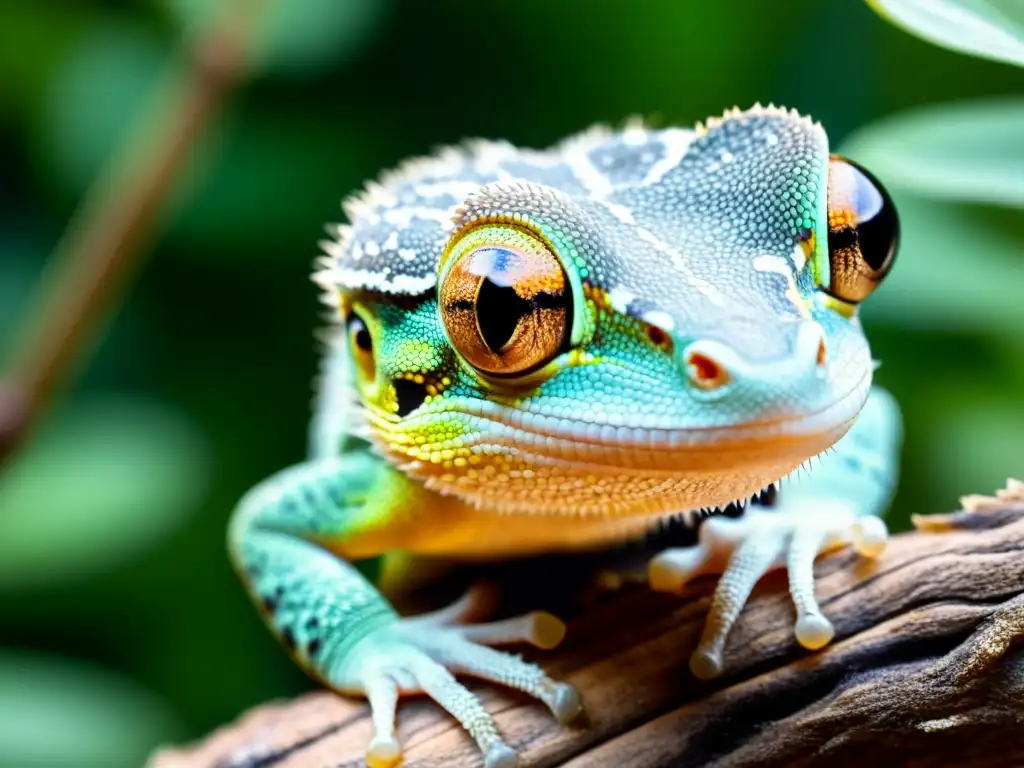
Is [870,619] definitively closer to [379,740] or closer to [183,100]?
[379,740]

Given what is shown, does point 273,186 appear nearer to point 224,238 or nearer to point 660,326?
point 224,238

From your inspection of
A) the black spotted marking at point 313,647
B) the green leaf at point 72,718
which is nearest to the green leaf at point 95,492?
the green leaf at point 72,718

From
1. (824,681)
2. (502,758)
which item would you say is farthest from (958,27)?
(502,758)

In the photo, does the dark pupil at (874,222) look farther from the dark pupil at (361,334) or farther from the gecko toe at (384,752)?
the gecko toe at (384,752)

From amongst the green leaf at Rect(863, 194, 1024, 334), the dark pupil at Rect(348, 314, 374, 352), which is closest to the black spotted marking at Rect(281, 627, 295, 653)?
the dark pupil at Rect(348, 314, 374, 352)

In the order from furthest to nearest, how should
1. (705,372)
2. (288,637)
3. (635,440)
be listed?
(288,637) → (635,440) → (705,372)

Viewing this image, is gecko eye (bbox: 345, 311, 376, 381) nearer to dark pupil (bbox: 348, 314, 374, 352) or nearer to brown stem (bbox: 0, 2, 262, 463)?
dark pupil (bbox: 348, 314, 374, 352)
